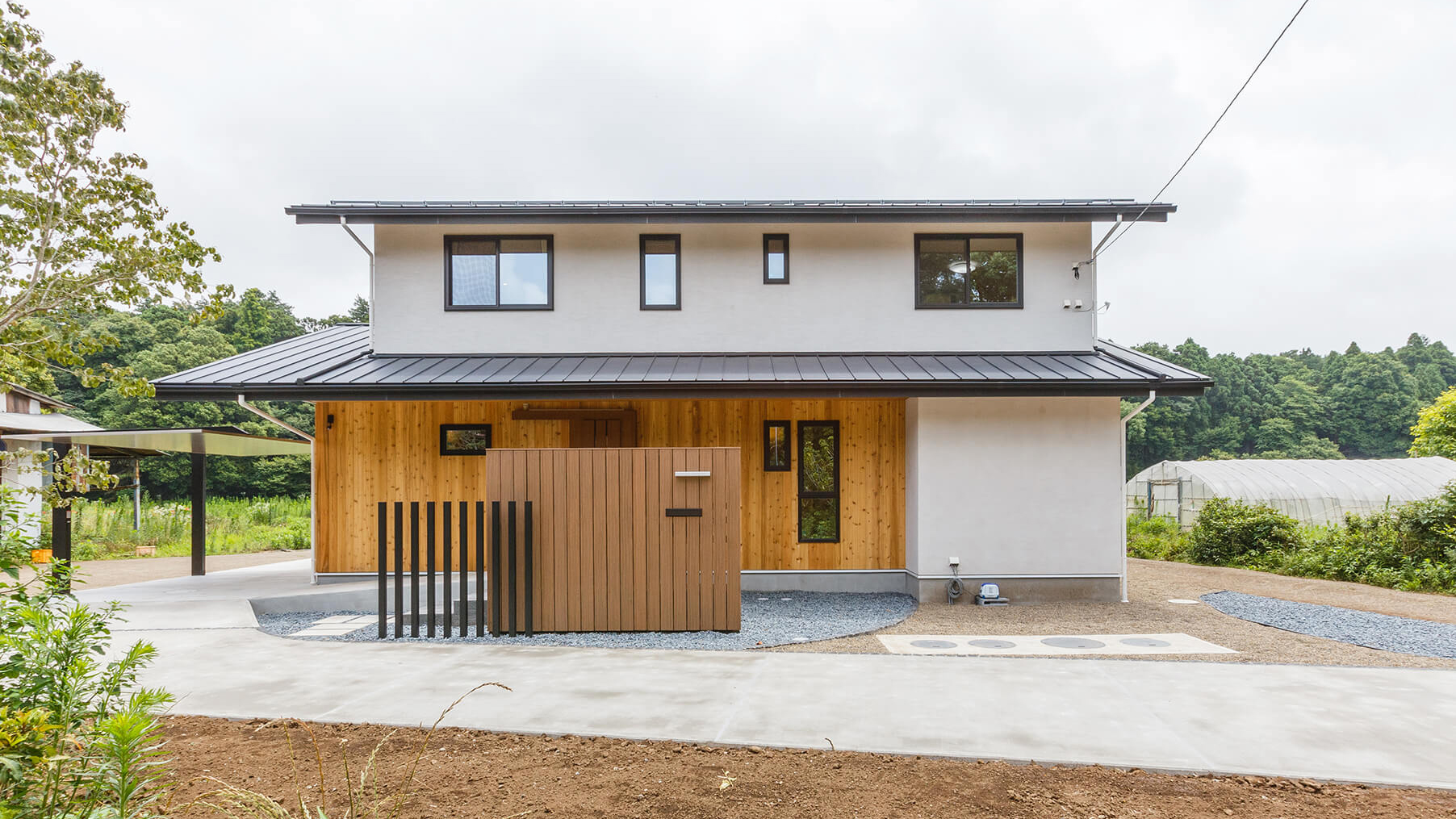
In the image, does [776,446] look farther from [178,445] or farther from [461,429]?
[178,445]

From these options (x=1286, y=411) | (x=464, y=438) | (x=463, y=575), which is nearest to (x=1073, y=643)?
(x=463, y=575)

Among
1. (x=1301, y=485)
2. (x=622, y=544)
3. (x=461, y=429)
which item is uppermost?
(x=461, y=429)

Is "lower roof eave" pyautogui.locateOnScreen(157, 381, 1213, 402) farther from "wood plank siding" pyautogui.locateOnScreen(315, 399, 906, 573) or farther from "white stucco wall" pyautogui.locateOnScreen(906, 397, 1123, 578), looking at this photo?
"wood plank siding" pyautogui.locateOnScreen(315, 399, 906, 573)

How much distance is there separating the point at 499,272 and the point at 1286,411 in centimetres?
5236

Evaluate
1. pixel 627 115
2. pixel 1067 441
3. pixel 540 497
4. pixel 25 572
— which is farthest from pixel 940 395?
pixel 627 115

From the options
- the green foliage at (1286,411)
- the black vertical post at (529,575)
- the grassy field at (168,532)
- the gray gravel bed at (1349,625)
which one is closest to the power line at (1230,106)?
the gray gravel bed at (1349,625)

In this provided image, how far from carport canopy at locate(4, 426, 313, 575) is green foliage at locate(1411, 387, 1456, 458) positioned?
3086cm

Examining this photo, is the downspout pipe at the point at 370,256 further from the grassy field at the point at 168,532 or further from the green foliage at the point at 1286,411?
the green foliage at the point at 1286,411

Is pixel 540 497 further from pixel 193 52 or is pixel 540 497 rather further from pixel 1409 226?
pixel 1409 226

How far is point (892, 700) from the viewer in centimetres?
481

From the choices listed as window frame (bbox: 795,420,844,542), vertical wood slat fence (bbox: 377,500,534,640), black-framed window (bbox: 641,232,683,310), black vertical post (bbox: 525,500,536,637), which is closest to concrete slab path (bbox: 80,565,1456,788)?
vertical wood slat fence (bbox: 377,500,534,640)

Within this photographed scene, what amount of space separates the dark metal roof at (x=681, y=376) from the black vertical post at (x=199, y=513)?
8.61 ft

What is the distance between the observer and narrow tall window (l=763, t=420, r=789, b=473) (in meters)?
9.98

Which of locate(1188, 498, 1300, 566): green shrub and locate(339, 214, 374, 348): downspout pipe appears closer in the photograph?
locate(339, 214, 374, 348): downspout pipe
